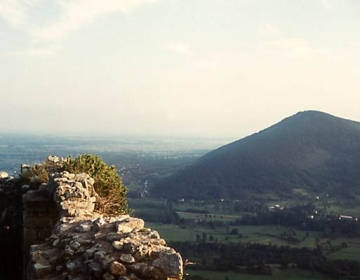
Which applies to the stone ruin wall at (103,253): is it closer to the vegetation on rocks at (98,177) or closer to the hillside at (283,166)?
the vegetation on rocks at (98,177)

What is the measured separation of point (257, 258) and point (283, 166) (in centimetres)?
7299

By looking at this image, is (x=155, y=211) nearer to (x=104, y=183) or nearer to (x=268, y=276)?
(x=268, y=276)

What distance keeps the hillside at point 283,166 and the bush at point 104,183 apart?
101668 millimetres

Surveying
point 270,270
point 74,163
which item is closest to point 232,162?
point 270,270

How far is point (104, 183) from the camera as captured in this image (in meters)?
12.5

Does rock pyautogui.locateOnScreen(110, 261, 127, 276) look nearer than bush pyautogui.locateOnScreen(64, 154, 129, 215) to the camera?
Yes

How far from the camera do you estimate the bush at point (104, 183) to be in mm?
11442

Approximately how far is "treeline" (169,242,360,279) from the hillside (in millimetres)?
52941

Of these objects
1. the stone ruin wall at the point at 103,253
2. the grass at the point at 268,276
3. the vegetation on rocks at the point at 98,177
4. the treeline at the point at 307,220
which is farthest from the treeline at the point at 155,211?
the stone ruin wall at the point at 103,253

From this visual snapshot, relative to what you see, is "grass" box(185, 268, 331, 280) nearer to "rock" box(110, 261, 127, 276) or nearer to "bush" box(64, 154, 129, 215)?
"bush" box(64, 154, 129, 215)

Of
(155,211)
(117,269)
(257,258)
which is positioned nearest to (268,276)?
(257,258)

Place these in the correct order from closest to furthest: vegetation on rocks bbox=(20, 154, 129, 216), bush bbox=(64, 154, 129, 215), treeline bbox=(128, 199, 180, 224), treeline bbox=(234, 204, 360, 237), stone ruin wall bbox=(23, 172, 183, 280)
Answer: stone ruin wall bbox=(23, 172, 183, 280) → bush bbox=(64, 154, 129, 215) → vegetation on rocks bbox=(20, 154, 129, 216) → treeline bbox=(234, 204, 360, 237) → treeline bbox=(128, 199, 180, 224)

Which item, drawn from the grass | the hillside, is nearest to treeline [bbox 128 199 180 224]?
the hillside

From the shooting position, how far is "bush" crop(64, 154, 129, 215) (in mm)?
11442
